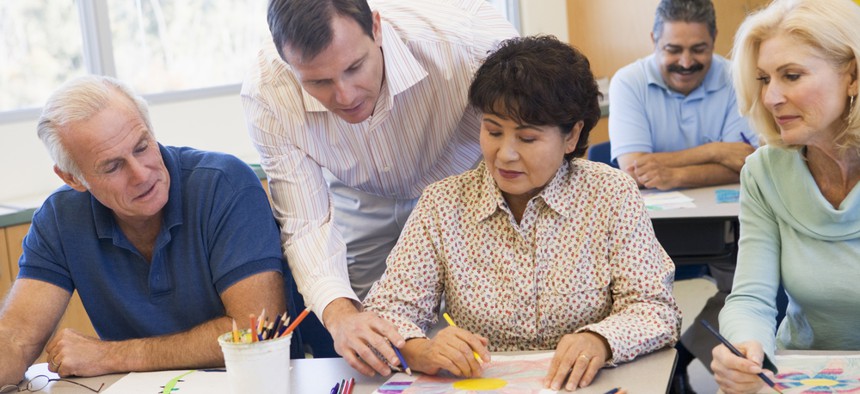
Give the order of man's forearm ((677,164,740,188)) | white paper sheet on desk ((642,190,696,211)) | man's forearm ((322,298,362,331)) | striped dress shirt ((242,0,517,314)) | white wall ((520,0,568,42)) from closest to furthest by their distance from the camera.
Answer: man's forearm ((322,298,362,331)), striped dress shirt ((242,0,517,314)), white paper sheet on desk ((642,190,696,211)), man's forearm ((677,164,740,188)), white wall ((520,0,568,42))

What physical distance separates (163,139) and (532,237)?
2525mm

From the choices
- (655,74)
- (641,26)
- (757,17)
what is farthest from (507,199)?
(641,26)

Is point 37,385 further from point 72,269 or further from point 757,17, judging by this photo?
point 757,17

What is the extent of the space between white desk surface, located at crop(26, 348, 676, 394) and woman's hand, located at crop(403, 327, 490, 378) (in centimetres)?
9

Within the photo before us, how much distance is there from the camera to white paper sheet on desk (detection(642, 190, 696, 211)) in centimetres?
317

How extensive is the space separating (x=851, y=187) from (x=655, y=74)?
2.06 m

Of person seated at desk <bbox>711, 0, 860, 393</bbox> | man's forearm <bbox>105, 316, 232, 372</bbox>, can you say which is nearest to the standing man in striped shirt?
man's forearm <bbox>105, 316, 232, 372</bbox>

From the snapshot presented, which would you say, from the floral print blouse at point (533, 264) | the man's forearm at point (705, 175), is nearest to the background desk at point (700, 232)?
the man's forearm at point (705, 175)

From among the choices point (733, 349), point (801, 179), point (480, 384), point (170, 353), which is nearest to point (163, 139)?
point (170, 353)

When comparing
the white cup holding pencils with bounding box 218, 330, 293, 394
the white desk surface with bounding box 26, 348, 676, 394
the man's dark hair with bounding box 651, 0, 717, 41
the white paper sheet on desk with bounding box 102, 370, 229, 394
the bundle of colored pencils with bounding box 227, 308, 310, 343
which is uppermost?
the man's dark hair with bounding box 651, 0, 717, 41

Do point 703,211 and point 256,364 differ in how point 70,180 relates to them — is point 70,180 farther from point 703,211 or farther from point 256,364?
point 703,211

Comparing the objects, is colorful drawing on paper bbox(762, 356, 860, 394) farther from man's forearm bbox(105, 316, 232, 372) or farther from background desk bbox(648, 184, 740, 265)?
background desk bbox(648, 184, 740, 265)

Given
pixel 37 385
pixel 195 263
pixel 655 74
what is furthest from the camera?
pixel 655 74

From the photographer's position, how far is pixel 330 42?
1905 mm
